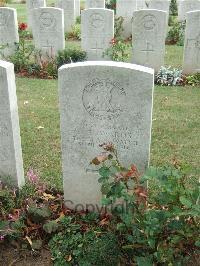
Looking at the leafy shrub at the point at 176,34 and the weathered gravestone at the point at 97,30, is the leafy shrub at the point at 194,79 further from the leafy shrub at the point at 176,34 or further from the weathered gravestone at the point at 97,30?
the leafy shrub at the point at 176,34

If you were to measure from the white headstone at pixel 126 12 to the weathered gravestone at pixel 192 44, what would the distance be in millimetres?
5079

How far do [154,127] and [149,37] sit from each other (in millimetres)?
3388

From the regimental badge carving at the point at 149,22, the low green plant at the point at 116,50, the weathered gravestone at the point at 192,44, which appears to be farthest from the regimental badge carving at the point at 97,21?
the weathered gravestone at the point at 192,44

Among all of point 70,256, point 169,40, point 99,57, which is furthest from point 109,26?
point 70,256

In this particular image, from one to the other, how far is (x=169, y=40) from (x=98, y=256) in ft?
35.9

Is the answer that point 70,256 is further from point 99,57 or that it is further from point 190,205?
point 99,57

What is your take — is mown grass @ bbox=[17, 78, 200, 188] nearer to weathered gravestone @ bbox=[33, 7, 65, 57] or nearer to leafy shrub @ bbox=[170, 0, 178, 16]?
weathered gravestone @ bbox=[33, 7, 65, 57]

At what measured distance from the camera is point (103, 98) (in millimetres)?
3652

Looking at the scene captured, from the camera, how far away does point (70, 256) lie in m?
3.55

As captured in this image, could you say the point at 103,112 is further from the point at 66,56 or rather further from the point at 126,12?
the point at 126,12

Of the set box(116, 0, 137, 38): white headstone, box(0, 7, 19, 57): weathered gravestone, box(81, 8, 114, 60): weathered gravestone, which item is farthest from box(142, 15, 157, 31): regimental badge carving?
box(116, 0, 137, 38): white headstone

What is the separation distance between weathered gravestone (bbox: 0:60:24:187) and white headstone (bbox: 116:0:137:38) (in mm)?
10417

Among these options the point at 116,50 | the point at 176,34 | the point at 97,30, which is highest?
the point at 97,30

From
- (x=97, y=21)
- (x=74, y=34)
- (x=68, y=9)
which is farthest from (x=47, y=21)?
(x=68, y=9)
